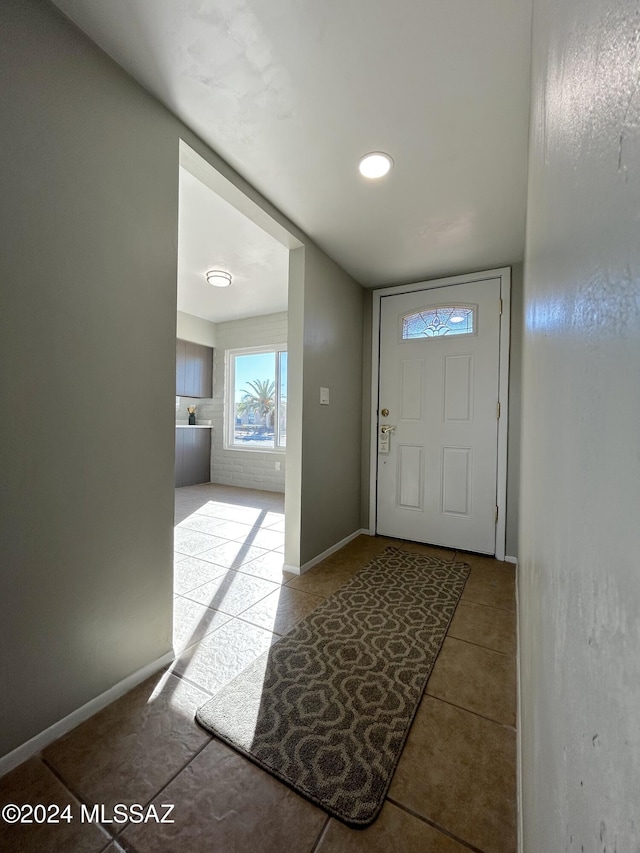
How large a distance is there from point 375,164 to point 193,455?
4.60m

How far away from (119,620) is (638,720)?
1626 millimetres

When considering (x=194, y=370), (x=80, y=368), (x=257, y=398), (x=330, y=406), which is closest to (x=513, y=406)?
(x=330, y=406)

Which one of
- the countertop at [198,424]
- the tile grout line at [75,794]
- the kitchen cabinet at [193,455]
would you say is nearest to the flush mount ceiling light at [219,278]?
the kitchen cabinet at [193,455]

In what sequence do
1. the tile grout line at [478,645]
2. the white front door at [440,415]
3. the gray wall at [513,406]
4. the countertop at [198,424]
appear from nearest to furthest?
the tile grout line at [478,645], the gray wall at [513,406], the white front door at [440,415], the countertop at [198,424]

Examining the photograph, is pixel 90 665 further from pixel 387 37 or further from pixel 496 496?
pixel 496 496

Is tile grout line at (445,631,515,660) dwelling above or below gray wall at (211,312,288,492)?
below

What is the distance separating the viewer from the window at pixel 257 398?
17.2 feet

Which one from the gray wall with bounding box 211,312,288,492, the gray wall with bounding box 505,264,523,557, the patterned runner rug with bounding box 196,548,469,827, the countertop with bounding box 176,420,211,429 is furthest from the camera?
the countertop with bounding box 176,420,211,429

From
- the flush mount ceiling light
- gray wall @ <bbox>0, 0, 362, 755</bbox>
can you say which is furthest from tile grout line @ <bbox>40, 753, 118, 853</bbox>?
the flush mount ceiling light

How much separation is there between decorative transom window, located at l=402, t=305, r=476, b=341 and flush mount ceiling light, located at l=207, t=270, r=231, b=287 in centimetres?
178

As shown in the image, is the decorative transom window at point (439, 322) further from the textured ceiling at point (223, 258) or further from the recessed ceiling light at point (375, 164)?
the recessed ceiling light at point (375, 164)

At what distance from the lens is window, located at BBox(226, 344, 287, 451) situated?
5254mm

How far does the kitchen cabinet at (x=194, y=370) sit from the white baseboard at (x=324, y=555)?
3286mm

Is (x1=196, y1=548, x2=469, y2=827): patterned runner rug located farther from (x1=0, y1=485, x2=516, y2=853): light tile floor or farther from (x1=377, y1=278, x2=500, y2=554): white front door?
(x1=377, y1=278, x2=500, y2=554): white front door
